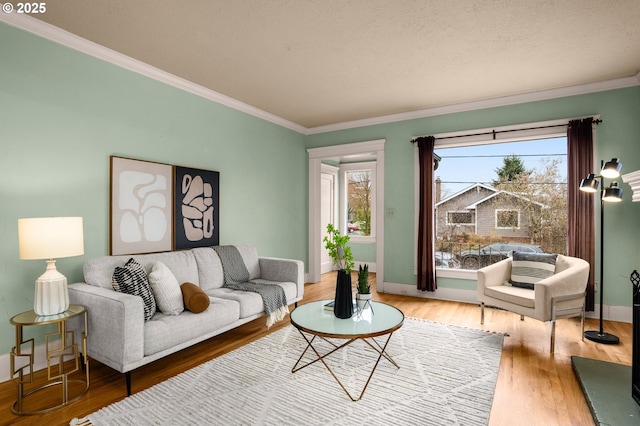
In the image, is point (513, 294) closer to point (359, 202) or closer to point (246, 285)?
point (246, 285)

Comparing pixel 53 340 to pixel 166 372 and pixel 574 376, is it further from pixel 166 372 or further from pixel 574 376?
pixel 574 376

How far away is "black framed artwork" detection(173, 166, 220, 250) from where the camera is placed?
153 inches

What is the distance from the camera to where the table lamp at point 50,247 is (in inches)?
89.4

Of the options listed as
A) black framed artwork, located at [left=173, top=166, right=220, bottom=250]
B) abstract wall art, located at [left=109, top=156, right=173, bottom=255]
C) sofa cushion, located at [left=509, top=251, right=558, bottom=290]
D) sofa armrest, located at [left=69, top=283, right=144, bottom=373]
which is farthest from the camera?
black framed artwork, located at [left=173, top=166, right=220, bottom=250]

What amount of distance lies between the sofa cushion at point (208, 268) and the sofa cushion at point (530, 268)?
11.2 feet

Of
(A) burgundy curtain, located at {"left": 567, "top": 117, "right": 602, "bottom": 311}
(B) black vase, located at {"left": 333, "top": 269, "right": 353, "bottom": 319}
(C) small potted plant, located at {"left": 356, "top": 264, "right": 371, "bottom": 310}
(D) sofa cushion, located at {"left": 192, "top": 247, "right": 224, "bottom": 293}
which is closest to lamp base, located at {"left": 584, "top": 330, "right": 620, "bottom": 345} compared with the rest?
(A) burgundy curtain, located at {"left": 567, "top": 117, "right": 602, "bottom": 311}

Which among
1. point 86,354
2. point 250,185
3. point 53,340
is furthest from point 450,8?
point 53,340

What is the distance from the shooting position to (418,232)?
202 inches

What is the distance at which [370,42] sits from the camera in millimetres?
3096

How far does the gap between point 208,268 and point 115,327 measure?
146 centimetres

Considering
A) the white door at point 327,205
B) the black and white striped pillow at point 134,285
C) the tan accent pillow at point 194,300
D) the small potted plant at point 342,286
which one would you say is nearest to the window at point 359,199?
the white door at point 327,205

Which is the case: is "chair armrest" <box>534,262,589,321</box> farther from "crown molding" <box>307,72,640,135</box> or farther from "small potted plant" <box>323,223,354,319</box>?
"crown molding" <box>307,72,640,135</box>

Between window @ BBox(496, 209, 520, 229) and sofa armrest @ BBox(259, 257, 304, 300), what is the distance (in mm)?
2947

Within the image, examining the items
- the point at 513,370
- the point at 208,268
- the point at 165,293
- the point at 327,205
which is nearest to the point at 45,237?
the point at 165,293
